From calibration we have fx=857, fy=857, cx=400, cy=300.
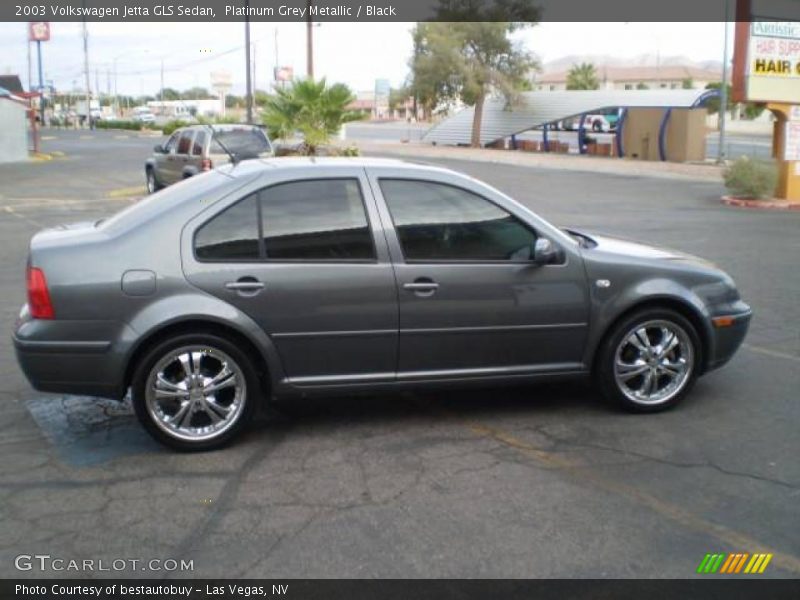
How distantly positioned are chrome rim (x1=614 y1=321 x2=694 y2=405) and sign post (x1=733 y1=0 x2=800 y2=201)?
1574cm

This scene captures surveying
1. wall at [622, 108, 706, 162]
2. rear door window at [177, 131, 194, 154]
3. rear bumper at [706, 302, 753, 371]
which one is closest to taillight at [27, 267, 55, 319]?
rear bumper at [706, 302, 753, 371]

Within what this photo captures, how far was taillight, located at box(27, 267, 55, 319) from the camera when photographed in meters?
4.75

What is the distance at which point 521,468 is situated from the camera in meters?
4.76

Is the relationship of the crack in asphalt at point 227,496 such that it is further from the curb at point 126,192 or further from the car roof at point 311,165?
the curb at point 126,192

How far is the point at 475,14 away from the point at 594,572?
5004cm

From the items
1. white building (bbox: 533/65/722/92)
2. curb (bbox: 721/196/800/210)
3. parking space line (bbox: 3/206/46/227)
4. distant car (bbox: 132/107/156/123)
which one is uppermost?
white building (bbox: 533/65/722/92)

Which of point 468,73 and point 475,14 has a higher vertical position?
point 475,14

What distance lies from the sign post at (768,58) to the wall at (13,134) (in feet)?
84.8

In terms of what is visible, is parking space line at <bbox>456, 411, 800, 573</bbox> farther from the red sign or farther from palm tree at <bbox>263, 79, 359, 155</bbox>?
the red sign

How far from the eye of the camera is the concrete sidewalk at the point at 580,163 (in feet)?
104

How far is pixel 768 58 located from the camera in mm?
19328

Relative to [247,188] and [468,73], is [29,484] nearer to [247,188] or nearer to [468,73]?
[247,188]


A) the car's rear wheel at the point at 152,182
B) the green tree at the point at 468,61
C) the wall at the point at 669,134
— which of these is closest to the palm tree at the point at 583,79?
the green tree at the point at 468,61

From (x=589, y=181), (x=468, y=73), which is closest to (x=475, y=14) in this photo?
(x=468, y=73)
